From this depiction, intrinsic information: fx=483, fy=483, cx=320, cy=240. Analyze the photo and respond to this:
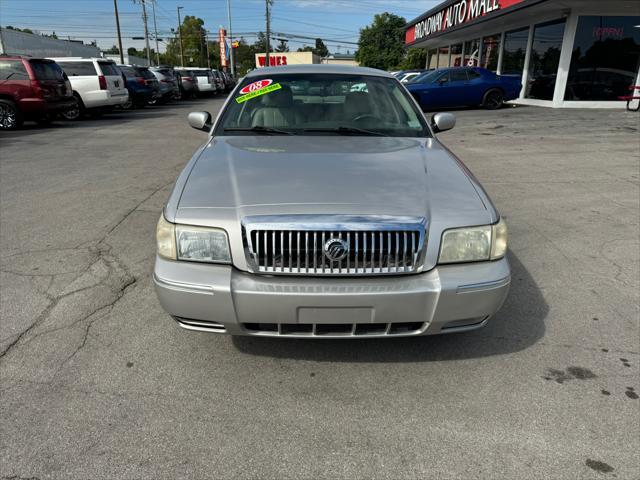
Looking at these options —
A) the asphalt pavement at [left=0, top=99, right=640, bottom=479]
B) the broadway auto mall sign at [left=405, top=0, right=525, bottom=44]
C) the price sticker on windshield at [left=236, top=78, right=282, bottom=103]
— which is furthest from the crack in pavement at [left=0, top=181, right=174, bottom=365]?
the broadway auto mall sign at [left=405, top=0, right=525, bottom=44]

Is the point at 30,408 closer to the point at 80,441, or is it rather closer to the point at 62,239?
the point at 80,441

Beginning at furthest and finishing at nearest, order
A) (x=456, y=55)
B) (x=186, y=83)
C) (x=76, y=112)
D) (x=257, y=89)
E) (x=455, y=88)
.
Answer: (x=456, y=55) → (x=186, y=83) → (x=455, y=88) → (x=76, y=112) → (x=257, y=89)

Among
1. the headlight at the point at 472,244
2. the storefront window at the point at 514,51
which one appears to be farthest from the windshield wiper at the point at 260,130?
the storefront window at the point at 514,51

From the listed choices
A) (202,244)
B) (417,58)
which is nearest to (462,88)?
(202,244)

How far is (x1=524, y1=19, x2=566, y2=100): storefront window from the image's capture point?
17969mm

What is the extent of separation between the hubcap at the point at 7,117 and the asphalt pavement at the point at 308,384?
9.75m

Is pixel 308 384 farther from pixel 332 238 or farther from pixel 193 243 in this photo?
pixel 193 243

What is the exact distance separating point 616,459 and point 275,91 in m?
3.33

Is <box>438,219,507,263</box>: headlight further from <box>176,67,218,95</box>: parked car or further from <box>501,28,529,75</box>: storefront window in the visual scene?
<box>176,67,218,95</box>: parked car

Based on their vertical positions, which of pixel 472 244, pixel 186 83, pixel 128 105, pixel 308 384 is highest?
pixel 186 83

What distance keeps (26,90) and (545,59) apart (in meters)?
17.8

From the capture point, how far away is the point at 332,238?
2.30 m

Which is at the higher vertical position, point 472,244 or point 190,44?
point 190,44

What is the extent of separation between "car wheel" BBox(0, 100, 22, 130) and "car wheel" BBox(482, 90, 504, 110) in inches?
602
